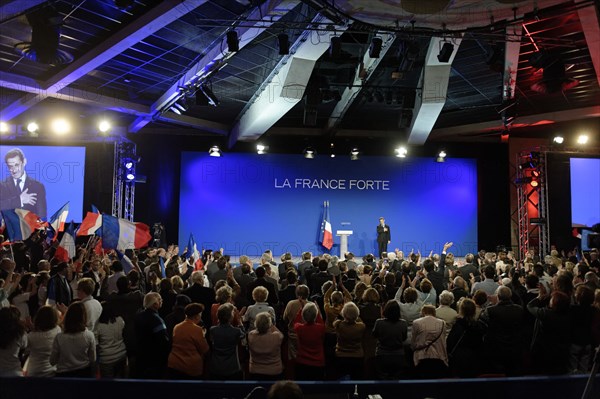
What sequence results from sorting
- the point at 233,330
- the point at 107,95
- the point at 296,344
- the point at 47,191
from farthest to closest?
the point at 47,191
the point at 107,95
the point at 296,344
the point at 233,330

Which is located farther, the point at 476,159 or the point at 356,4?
the point at 476,159

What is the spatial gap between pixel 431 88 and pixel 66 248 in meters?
9.10

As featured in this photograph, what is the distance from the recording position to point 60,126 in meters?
14.5

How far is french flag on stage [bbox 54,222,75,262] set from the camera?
8.27 metres

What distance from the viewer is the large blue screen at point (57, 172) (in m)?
14.9

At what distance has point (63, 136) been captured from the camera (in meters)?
15.1

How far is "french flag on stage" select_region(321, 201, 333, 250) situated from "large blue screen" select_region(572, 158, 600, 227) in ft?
26.4

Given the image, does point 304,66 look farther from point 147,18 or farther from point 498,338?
point 498,338

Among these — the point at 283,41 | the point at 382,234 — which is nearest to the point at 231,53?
the point at 283,41

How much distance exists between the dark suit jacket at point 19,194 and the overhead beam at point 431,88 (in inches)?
436

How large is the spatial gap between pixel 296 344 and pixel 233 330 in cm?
92

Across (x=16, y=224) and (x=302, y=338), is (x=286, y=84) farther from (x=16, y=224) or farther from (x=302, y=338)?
(x=302, y=338)

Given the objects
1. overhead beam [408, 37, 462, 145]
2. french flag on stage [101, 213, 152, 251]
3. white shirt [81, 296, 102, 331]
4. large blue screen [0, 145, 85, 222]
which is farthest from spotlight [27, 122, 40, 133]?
white shirt [81, 296, 102, 331]

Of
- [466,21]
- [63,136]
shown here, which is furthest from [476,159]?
[63,136]
